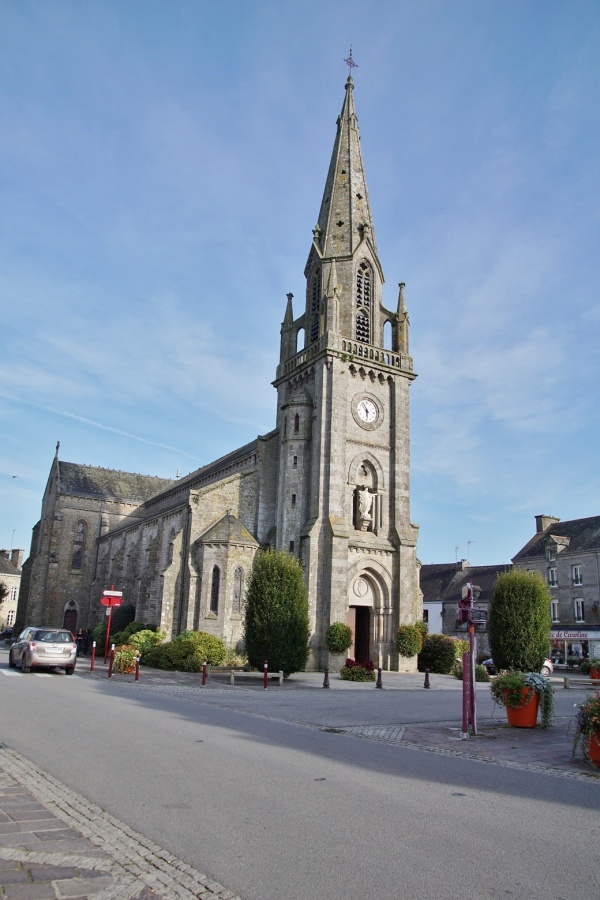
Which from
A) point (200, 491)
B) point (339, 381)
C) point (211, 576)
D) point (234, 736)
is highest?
point (339, 381)

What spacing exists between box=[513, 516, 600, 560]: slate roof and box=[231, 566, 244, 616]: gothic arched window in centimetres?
2785

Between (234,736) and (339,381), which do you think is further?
(339,381)

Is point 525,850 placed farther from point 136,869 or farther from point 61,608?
point 61,608

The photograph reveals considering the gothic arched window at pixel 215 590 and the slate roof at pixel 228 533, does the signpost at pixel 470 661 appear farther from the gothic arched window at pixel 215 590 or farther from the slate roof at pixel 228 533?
the slate roof at pixel 228 533

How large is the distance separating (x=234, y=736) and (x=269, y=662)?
14.5 metres

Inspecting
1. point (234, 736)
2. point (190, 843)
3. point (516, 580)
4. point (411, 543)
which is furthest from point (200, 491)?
point (190, 843)

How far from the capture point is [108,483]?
6141 cm

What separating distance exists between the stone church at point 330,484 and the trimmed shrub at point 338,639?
0.64 m

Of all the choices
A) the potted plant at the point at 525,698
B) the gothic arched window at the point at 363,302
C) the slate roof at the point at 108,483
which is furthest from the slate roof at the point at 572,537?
the potted plant at the point at 525,698

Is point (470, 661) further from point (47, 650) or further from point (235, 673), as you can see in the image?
point (235, 673)

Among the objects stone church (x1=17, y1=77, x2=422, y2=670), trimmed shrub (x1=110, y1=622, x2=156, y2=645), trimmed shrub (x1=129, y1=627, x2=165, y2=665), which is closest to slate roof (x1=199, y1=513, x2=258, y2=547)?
stone church (x1=17, y1=77, x2=422, y2=670)

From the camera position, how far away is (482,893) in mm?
4633

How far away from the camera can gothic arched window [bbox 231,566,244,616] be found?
32.6 m

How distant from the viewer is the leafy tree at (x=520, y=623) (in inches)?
1219
